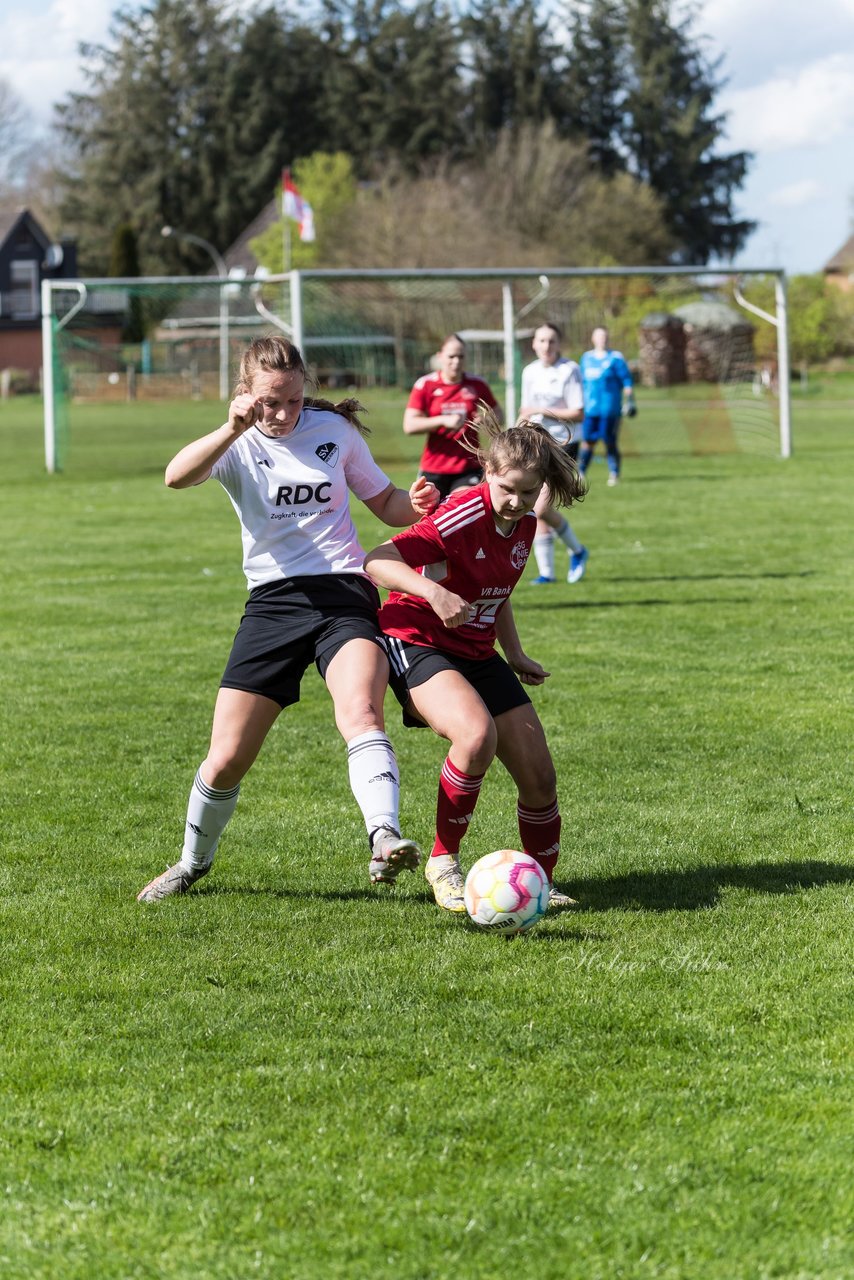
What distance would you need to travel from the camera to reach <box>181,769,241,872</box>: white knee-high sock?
17.3ft

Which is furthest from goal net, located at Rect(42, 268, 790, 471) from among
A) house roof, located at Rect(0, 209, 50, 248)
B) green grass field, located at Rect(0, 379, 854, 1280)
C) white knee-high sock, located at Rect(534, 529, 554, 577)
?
house roof, located at Rect(0, 209, 50, 248)

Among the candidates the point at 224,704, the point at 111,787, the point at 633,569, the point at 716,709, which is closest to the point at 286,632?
the point at 224,704

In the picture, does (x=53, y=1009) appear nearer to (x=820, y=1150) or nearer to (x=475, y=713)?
(x=475, y=713)

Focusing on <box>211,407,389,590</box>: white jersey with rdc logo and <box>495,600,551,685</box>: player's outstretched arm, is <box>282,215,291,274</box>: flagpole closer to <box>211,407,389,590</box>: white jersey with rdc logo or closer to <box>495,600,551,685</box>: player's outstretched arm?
<box>211,407,389,590</box>: white jersey with rdc logo

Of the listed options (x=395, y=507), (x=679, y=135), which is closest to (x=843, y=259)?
(x=679, y=135)

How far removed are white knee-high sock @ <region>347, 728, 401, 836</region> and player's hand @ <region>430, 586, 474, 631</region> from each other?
0.44 metres

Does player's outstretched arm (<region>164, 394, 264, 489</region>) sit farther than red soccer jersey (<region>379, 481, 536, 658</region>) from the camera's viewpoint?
No

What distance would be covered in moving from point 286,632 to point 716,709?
3.82 metres

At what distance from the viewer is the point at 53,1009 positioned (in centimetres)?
438

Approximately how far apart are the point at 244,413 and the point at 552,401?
31.4 feet

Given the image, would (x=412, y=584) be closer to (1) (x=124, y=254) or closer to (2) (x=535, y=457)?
(2) (x=535, y=457)

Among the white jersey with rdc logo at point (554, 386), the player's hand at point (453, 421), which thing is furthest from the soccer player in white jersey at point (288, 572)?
the white jersey with rdc logo at point (554, 386)

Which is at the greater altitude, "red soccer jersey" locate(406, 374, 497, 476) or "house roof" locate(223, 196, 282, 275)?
"house roof" locate(223, 196, 282, 275)

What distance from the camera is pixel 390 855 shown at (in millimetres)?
4512
